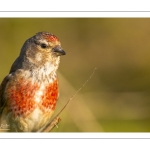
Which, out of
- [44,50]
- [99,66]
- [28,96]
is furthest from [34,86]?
[99,66]

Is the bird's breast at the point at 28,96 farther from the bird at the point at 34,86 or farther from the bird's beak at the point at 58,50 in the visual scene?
the bird's beak at the point at 58,50

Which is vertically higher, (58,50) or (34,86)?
(58,50)

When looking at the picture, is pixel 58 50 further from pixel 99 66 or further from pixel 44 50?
pixel 99 66

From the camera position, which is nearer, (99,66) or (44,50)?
(44,50)

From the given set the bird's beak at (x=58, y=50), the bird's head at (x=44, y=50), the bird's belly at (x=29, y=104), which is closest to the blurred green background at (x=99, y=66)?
the bird's belly at (x=29, y=104)

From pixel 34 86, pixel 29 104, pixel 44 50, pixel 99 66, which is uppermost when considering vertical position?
pixel 44 50

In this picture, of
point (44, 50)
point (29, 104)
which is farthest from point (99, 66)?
point (29, 104)
